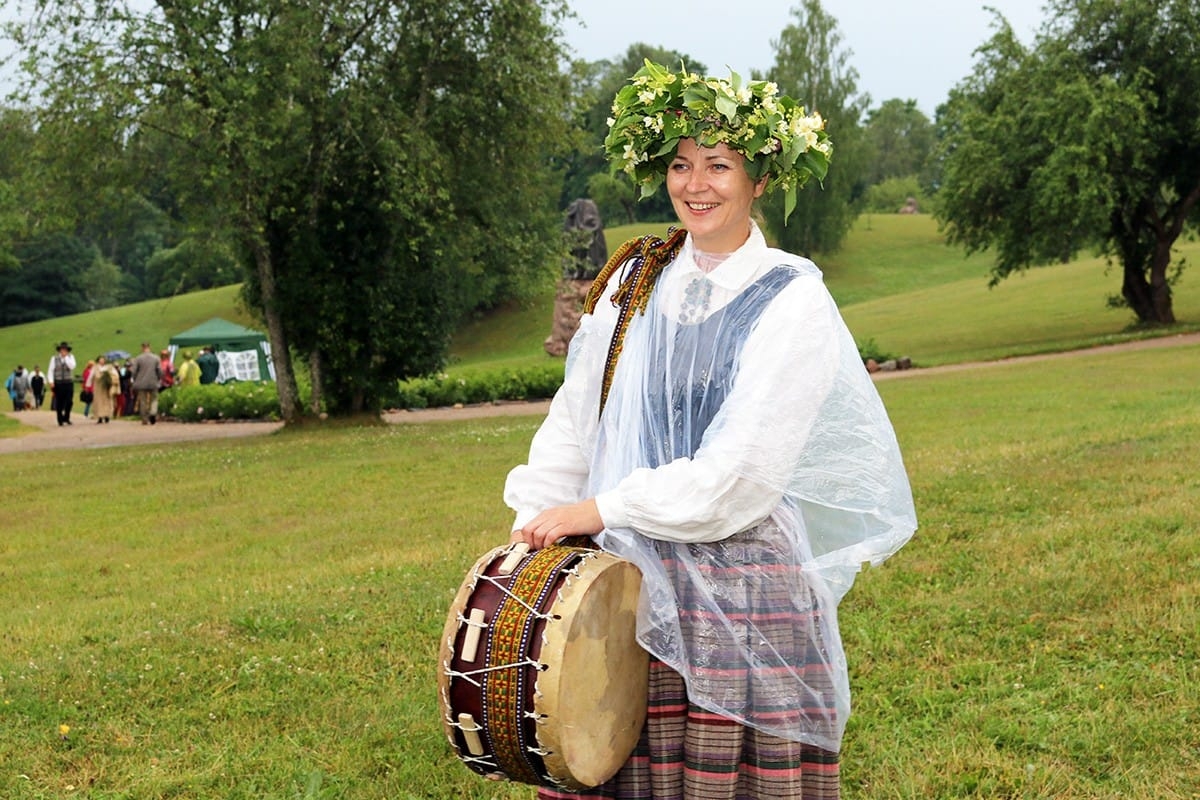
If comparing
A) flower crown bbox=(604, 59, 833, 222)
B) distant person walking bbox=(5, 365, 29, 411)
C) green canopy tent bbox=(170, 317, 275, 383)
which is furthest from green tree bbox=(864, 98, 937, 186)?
flower crown bbox=(604, 59, 833, 222)

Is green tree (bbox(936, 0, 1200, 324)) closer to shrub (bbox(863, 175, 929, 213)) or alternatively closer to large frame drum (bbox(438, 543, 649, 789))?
large frame drum (bbox(438, 543, 649, 789))

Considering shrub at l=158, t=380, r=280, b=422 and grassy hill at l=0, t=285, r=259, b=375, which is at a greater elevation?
grassy hill at l=0, t=285, r=259, b=375

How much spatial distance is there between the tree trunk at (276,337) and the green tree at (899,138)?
95267mm

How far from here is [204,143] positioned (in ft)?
58.9

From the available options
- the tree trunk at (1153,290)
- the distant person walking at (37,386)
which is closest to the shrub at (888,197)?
the tree trunk at (1153,290)

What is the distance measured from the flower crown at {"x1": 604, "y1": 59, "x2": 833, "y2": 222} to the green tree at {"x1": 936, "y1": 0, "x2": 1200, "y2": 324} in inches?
1055

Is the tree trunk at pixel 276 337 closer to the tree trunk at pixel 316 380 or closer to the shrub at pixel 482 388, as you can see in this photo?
the tree trunk at pixel 316 380

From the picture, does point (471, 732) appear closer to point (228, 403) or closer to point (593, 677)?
point (593, 677)

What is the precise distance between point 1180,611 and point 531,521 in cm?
412

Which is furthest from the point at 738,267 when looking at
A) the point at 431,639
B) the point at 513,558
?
the point at 431,639

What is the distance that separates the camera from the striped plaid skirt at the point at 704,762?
2771 millimetres

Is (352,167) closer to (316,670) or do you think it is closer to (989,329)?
(316,670)

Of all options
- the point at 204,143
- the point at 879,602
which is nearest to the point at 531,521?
the point at 879,602

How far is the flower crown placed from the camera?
116 inches
